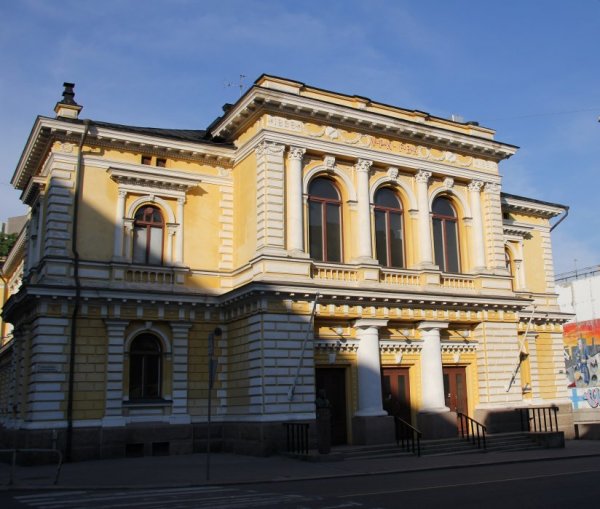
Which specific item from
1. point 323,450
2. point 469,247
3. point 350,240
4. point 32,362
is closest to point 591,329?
point 469,247

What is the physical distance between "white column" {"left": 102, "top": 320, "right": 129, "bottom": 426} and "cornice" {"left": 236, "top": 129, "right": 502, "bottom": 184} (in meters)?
7.67

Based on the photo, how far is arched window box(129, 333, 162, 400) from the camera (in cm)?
2356

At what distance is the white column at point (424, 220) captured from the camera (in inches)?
1036

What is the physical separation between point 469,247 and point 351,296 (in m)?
6.92

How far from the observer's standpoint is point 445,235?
1095 inches

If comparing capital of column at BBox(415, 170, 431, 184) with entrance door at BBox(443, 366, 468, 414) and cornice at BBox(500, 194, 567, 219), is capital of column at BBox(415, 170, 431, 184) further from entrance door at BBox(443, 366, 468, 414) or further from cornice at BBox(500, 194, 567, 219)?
cornice at BBox(500, 194, 567, 219)

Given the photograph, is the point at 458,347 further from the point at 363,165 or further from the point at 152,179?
the point at 152,179

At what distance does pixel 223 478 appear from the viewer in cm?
1642

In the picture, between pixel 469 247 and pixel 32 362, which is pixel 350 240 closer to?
pixel 469 247

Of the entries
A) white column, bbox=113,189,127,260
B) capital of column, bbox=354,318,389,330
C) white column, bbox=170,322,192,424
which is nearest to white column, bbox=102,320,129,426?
white column, bbox=170,322,192,424

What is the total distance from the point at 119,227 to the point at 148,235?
1141 millimetres

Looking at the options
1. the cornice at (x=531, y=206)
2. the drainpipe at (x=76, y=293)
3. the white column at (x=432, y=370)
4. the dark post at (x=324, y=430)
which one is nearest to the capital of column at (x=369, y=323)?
the white column at (x=432, y=370)

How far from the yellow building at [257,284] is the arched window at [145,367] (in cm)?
5

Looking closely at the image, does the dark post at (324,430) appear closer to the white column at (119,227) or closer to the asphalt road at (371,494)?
the asphalt road at (371,494)
